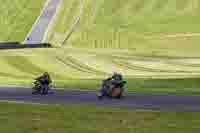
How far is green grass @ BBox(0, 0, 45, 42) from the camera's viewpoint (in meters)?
96.3

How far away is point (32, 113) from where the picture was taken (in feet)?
64.6

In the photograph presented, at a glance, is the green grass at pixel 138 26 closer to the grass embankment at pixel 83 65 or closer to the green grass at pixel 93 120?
the grass embankment at pixel 83 65

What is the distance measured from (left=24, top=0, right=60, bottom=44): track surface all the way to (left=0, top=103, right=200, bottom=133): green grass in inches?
2724


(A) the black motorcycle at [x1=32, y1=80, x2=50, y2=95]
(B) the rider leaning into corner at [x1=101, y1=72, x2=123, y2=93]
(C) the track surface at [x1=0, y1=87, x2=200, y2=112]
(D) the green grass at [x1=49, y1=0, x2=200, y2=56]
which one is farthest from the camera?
(D) the green grass at [x1=49, y1=0, x2=200, y2=56]

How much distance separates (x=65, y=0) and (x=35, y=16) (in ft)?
22.5

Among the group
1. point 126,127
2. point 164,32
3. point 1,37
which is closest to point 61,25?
point 1,37

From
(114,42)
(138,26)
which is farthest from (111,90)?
(138,26)

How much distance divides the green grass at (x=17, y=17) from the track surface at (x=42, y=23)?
1.48 m

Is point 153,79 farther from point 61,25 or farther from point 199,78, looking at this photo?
point 61,25

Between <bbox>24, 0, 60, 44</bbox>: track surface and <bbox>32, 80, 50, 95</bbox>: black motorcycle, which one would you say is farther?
<bbox>24, 0, 60, 44</bbox>: track surface

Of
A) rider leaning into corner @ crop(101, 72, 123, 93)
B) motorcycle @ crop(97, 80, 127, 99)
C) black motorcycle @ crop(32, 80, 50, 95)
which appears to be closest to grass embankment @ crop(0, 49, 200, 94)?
black motorcycle @ crop(32, 80, 50, 95)

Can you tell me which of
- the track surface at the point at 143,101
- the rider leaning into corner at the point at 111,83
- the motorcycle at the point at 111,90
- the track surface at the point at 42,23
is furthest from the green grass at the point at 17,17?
the track surface at the point at 143,101

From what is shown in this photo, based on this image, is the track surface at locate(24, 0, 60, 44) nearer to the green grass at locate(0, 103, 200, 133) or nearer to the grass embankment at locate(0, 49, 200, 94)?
the grass embankment at locate(0, 49, 200, 94)

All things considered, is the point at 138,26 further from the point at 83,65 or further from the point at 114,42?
the point at 83,65
